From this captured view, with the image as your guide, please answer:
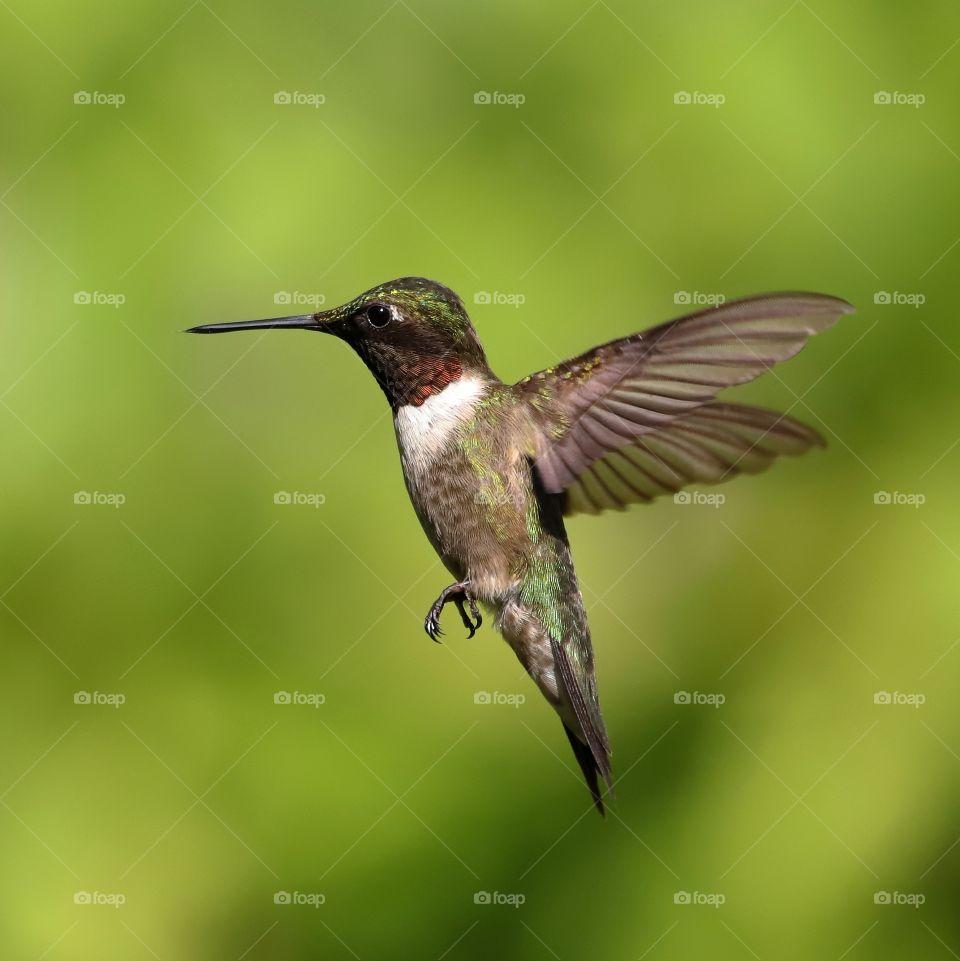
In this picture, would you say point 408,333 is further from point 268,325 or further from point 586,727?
point 586,727

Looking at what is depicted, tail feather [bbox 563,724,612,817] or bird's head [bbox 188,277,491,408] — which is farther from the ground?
bird's head [bbox 188,277,491,408]

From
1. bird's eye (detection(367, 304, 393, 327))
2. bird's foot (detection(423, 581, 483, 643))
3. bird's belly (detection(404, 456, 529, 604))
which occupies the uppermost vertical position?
bird's eye (detection(367, 304, 393, 327))

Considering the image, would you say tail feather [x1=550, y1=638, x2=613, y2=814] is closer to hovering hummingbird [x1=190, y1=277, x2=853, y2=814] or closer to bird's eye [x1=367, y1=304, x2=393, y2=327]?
hovering hummingbird [x1=190, y1=277, x2=853, y2=814]

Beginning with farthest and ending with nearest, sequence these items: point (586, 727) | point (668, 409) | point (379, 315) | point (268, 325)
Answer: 1. point (586, 727)
2. point (379, 315)
3. point (668, 409)
4. point (268, 325)

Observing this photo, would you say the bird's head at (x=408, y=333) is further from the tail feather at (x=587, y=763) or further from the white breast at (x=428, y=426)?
the tail feather at (x=587, y=763)

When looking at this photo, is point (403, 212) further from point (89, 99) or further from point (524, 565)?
point (524, 565)

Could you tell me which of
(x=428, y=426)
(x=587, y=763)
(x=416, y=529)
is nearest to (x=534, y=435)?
(x=428, y=426)

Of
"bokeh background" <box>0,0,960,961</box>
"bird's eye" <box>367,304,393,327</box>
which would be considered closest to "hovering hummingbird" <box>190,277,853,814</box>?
"bird's eye" <box>367,304,393,327</box>
